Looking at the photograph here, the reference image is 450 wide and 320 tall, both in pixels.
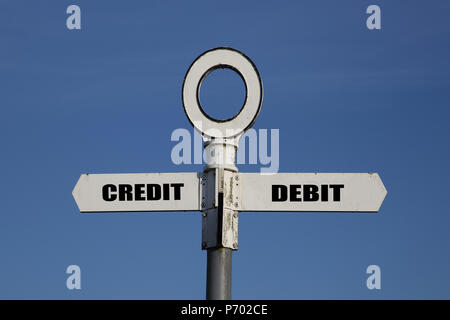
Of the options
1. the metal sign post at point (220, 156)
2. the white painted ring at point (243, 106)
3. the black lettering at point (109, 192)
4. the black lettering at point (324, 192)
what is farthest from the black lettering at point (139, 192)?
the black lettering at point (324, 192)

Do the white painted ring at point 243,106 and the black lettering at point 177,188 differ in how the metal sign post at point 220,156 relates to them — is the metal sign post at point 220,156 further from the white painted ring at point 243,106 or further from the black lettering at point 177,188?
the black lettering at point 177,188

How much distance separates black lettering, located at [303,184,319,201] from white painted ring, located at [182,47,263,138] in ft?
1.85

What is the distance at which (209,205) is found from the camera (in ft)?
20.1

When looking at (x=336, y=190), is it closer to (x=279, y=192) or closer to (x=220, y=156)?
(x=279, y=192)

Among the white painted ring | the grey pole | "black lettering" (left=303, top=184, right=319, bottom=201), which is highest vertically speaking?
the white painted ring

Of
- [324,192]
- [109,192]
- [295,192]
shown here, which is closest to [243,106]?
[295,192]

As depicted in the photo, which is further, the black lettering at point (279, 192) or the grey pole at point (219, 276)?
the black lettering at point (279, 192)

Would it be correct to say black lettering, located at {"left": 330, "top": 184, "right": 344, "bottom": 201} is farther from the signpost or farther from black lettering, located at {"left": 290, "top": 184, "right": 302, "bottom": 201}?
black lettering, located at {"left": 290, "top": 184, "right": 302, "bottom": 201}

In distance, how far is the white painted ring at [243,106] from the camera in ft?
20.0

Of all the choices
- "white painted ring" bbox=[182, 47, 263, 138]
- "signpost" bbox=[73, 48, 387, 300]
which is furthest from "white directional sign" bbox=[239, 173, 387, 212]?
"white painted ring" bbox=[182, 47, 263, 138]

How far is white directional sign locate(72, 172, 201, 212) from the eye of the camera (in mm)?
6219
